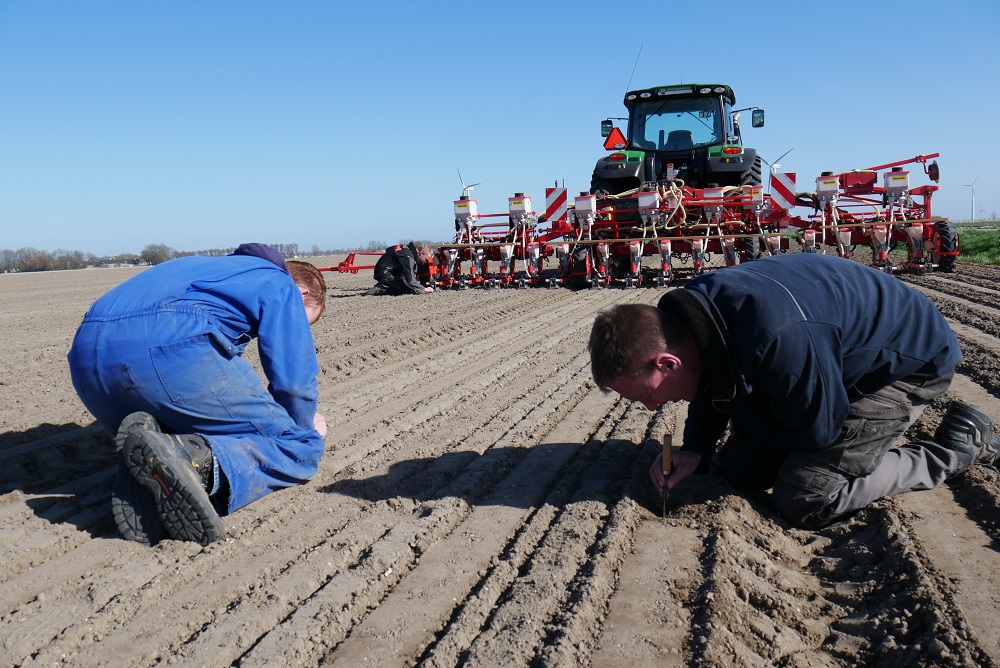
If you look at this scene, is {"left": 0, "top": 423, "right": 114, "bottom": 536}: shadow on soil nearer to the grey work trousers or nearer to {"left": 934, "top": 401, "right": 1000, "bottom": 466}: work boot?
the grey work trousers

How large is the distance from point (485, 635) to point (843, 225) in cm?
1035

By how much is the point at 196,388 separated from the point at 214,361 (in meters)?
0.11

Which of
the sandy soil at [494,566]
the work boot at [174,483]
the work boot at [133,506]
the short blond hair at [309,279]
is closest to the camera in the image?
the sandy soil at [494,566]

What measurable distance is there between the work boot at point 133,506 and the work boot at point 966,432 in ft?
9.39

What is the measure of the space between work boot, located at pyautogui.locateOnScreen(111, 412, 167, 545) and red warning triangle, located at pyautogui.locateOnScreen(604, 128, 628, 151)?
1027cm

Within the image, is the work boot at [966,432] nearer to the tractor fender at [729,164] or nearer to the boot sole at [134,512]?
the boot sole at [134,512]

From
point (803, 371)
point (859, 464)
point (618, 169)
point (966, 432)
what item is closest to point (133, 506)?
point (803, 371)

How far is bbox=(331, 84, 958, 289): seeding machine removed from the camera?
10.8 meters

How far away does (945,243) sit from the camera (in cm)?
1081

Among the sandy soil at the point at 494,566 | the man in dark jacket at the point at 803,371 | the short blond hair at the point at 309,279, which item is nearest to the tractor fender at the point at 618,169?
the sandy soil at the point at 494,566

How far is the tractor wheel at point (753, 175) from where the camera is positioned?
1205cm

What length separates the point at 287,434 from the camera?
292cm

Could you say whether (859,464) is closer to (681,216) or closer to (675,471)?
(675,471)

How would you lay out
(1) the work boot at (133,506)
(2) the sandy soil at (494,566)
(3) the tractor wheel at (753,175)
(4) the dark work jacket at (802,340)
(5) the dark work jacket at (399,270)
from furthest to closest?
(3) the tractor wheel at (753,175) < (5) the dark work jacket at (399,270) < (1) the work boot at (133,506) < (4) the dark work jacket at (802,340) < (2) the sandy soil at (494,566)
